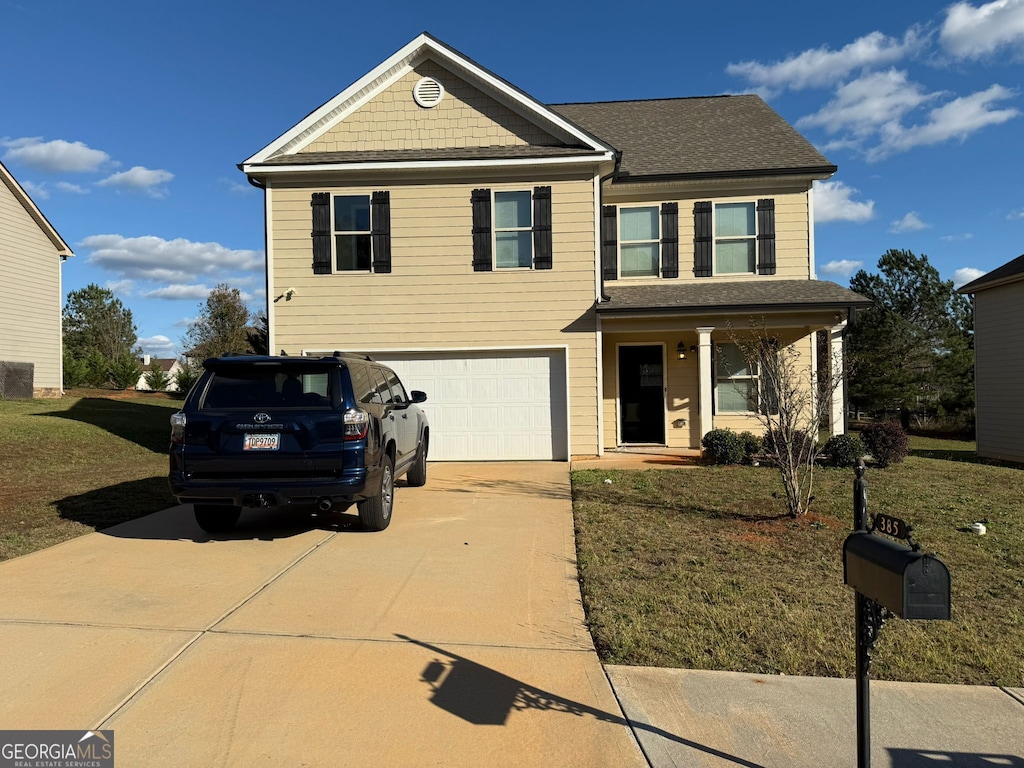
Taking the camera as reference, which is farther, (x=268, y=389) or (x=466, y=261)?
(x=466, y=261)

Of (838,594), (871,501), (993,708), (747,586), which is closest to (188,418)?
(747,586)

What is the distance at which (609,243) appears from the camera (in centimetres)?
1402

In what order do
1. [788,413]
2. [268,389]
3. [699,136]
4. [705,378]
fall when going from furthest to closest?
[699,136] < [705,378] < [788,413] < [268,389]

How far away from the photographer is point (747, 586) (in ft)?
16.7

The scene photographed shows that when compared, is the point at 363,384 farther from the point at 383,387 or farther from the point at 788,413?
the point at 788,413

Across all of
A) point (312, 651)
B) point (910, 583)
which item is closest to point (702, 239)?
point (312, 651)

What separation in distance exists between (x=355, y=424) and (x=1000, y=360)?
1484 cm

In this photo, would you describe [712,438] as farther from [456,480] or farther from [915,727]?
[915,727]

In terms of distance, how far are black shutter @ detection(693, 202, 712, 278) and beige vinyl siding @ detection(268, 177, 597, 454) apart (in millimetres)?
2621

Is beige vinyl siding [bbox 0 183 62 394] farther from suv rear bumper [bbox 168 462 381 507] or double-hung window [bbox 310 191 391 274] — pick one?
suv rear bumper [bbox 168 462 381 507]

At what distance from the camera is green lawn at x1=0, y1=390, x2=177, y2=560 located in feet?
23.9

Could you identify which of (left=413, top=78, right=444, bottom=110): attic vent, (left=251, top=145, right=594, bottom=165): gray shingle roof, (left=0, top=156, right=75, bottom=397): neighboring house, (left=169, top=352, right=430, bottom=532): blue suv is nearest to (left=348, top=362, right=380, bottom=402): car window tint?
(left=169, top=352, right=430, bottom=532): blue suv

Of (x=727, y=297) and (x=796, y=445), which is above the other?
(x=727, y=297)

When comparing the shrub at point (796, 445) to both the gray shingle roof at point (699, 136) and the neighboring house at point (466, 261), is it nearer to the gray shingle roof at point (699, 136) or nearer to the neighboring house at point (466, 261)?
the neighboring house at point (466, 261)
